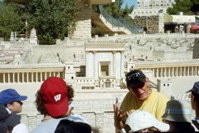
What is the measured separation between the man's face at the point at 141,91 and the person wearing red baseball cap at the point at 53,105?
1.11 meters

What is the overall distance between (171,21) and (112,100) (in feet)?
145

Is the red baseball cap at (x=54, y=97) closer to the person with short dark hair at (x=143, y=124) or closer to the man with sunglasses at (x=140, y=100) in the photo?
the person with short dark hair at (x=143, y=124)

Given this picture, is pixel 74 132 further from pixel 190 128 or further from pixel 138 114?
pixel 190 128

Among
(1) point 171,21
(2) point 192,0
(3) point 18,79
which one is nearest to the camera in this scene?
(3) point 18,79

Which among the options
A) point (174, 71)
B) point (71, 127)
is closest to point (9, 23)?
point (174, 71)

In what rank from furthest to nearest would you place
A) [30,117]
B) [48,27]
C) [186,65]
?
[48,27], [186,65], [30,117]

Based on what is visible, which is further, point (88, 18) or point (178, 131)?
point (88, 18)

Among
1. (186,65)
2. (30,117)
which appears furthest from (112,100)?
(186,65)

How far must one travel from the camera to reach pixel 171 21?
52781 mm

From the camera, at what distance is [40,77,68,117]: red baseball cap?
3.68m

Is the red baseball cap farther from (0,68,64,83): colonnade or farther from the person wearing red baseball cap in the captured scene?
(0,68,64,83): colonnade

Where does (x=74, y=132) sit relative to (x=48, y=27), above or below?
below

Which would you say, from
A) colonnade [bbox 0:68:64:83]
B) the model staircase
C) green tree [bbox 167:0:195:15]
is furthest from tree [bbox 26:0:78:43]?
green tree [bbox 167:0:195:15]

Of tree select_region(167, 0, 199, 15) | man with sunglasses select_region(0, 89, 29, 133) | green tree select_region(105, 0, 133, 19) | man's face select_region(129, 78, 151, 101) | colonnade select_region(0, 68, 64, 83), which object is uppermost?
tree select_region(167, 0, 199, 15)
